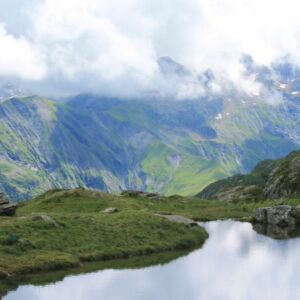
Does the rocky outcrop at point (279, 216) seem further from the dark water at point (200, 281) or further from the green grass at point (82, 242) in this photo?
the dark water at point (200, 281)

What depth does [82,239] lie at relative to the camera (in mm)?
103562

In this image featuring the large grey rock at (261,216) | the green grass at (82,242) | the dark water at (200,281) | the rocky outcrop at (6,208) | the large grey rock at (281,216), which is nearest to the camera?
the dark water at (200,281)

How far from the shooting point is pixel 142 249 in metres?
106

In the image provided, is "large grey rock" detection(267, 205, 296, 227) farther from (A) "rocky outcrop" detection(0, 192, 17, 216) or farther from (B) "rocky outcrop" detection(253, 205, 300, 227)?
(A) "rocky outcrop" detection(0, 192, 17, 216)

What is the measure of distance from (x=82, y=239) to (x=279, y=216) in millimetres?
74450

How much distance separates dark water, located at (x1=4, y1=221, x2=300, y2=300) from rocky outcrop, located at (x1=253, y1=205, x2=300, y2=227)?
141ft

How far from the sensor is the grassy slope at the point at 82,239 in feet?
294

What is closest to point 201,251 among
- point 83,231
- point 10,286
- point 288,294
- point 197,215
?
point 83,231

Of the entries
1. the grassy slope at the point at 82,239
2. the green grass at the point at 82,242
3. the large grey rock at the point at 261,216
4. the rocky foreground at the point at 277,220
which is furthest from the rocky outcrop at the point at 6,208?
the large grey rock at the point at 261,216

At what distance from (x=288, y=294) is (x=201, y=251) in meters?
35.8

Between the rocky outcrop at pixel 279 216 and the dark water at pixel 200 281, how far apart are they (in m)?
43.0

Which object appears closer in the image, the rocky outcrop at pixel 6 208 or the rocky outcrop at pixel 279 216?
the rocky outcrop at pixel 6 208

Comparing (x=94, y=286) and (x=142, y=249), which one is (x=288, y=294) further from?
(x=142, y=249)

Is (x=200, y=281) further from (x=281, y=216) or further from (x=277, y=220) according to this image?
(x=281, y=216)
